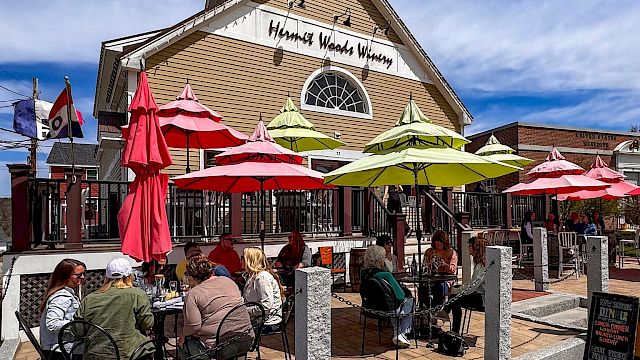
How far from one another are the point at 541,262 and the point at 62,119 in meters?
9.17

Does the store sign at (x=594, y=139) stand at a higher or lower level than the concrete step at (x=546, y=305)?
higher

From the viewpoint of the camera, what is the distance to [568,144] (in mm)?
23438

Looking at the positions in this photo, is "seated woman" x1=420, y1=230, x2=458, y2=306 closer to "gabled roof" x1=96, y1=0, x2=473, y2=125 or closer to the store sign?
"gabled roof" x1=96, y1=0, x2=473, y2=125

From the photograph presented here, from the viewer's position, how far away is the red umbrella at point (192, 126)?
289 inches

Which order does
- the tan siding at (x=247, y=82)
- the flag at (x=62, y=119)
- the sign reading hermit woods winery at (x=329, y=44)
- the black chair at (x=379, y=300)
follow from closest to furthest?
the black chair at (x=379, y=300), the flag at (x=62, y=119), the tan siding at (x=247, y=82), the sign reading hermit woods winery at (x=329, y=44)

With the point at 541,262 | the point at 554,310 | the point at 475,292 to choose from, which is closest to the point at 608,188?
the point at 541,262

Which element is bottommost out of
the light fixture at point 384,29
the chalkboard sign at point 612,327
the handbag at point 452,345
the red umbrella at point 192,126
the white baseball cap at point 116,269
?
the handbag at point 452,345

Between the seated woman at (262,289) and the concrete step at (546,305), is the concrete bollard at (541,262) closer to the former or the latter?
the concrete step at (546,305)

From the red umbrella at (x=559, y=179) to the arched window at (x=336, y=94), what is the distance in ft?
17.0

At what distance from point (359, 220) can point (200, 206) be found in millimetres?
3719

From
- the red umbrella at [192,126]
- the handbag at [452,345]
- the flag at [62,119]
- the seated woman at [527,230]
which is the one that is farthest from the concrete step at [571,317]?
the flag at [62,119]

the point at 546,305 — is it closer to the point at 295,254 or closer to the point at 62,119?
the point at 295,254

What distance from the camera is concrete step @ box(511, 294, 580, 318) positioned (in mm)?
7172

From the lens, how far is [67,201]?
21.9 ft
